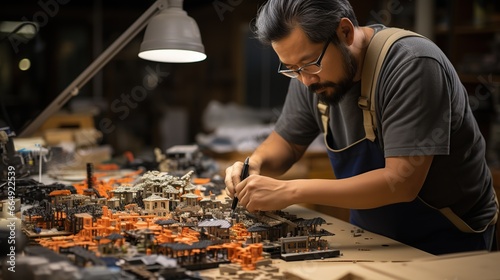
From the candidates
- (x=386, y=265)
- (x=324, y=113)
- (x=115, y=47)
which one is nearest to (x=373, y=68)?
(x=324, y=113)

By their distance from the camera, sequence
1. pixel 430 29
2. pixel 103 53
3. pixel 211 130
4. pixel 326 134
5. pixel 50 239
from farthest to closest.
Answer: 1. pixel 211 130
2. pixel 430 29
3. pixel 103 53
4. pixel 326 134
5. pixel 50 239

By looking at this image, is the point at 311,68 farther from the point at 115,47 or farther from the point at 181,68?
the point at 181,68

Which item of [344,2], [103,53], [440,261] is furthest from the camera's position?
[103,53]

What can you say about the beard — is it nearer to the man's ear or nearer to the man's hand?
the man's ear

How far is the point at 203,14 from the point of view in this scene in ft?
17.7

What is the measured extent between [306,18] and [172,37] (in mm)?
664

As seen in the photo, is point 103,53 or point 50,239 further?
point 103,53

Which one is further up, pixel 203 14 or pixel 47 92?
pixel 203 14

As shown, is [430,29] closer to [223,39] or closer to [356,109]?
[223,39]

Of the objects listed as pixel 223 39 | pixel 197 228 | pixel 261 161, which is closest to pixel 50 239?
pixel 197 228

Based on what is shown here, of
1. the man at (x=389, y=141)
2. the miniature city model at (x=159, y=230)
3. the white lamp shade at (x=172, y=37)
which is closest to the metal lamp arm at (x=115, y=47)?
the white lamp shade at (x=172, y=37)

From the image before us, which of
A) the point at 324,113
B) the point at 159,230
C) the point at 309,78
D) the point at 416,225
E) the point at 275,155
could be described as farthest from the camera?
the point at 275,155

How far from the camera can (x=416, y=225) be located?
2.13 meters

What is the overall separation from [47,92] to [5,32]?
247 cm
